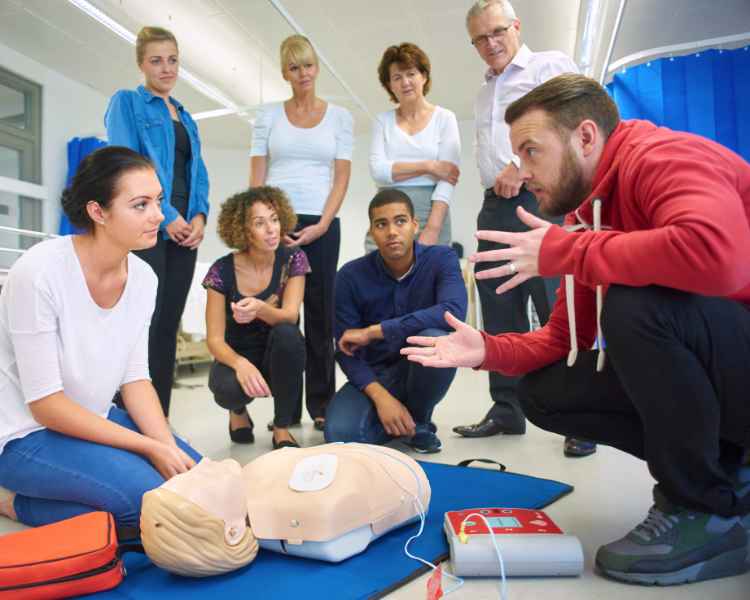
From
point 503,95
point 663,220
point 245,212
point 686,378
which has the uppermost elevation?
point 503,95

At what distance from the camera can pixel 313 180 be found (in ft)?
8.43

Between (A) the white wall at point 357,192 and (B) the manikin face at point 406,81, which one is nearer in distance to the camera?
(B) the manikin face at point 406,81

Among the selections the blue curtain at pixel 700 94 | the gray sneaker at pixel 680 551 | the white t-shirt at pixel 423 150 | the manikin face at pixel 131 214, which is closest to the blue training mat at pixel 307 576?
the gray sneaker at pixel 680 551

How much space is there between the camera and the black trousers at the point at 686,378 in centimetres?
103

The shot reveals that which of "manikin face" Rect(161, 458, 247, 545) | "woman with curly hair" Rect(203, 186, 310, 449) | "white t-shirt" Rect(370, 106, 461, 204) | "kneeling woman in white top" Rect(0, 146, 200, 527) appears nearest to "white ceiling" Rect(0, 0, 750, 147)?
"white t-shirt" Rect(370, 106, 461, 204)

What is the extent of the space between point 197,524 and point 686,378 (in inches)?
35.6

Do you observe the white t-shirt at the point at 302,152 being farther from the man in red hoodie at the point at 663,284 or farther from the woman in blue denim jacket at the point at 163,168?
the man in red hoodie at the point at 663,284

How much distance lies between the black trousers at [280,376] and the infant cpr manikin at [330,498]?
0.81m

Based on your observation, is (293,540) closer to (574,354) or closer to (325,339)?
(574,354)

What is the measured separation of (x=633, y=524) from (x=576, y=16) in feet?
14.6

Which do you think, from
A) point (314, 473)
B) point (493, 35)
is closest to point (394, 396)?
point (314, 473)

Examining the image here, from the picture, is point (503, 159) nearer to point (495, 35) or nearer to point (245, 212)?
point (495, 35)

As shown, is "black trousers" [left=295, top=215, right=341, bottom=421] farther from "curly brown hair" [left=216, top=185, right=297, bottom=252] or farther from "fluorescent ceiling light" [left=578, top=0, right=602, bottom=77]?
"fluorescent ceiling light" [left=578, top=0, right=602, bottom=77]

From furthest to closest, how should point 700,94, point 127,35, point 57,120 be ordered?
point 57,120
point 127,35
point 700,94
